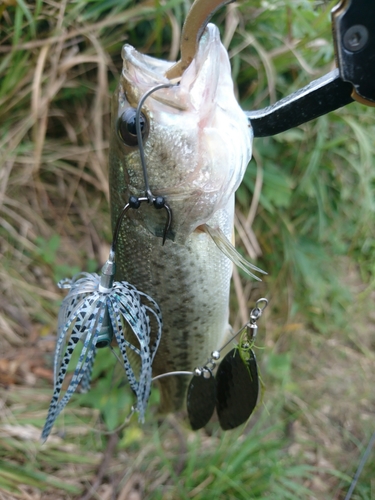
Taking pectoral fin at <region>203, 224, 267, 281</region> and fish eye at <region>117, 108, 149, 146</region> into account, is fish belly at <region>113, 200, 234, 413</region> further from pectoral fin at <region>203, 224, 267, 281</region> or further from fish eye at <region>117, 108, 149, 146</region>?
fish eye at <region>117, 108, 149, 146</region>

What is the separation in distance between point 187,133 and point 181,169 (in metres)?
0.09

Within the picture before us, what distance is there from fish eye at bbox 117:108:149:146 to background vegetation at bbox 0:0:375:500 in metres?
1.00

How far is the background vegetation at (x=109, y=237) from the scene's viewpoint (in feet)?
6.19

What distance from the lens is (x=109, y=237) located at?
242cm

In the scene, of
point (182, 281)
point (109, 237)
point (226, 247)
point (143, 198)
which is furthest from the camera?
point (109, 237)

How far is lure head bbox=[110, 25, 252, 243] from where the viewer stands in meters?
0.93

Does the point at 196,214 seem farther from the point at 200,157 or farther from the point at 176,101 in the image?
the point at 176,101

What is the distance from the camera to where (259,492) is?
192 centimetres

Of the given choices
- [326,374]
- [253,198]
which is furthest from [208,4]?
[326,374]

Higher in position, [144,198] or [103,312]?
[144,198]

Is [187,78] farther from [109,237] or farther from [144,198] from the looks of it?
[109,237]

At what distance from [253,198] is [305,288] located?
30.6 inches

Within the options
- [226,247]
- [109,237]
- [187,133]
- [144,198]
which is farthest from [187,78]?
[109,237]

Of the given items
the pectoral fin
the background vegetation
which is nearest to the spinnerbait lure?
the pectoral fin
